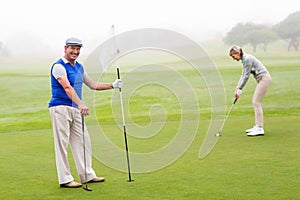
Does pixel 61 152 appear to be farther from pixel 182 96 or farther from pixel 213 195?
pixel 182 96

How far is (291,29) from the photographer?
31703mm

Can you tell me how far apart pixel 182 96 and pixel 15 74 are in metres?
12.6

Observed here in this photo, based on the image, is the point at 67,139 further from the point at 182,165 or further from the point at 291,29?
the point at 291,29

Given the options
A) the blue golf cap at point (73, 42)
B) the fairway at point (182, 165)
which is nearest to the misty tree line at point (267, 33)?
the fairway at point (182, 165)

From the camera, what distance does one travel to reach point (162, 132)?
380 inches

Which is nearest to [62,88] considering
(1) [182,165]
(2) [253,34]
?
(1) [182,165]

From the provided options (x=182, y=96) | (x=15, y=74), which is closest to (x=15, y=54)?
(x=15, y=74)

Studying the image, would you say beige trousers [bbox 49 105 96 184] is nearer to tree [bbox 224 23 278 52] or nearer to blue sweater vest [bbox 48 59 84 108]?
blue sweater vest [bbox 48 59 84 108]

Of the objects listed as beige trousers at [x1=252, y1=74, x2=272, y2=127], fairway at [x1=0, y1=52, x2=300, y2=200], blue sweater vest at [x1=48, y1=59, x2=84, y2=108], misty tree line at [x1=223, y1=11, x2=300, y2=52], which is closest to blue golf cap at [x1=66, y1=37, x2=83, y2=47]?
blue sweater vest at [x1=48, y1=59, x2=84, y2=108]

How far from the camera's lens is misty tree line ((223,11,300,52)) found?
104 feet

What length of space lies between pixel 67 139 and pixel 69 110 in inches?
12.5

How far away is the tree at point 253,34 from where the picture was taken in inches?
1259

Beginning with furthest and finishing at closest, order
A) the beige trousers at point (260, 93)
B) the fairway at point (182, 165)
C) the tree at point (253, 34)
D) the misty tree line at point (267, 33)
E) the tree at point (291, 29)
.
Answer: the tree at point (253, 34) → the misty tree line at point (267, 33) → the tree at point (291, 29) → the beige trousers at point (260, 93) → the fairway at point (182, 165)

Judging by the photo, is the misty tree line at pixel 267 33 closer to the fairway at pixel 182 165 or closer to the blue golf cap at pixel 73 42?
the fairway at pixel 182 165
